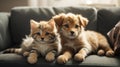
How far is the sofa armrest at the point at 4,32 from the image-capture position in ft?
7.02

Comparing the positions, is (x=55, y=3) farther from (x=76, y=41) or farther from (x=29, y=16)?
(x=76, y=41)

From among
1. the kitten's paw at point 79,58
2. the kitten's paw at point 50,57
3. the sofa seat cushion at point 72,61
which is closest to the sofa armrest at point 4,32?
the sofa seat cushion at point 72,61

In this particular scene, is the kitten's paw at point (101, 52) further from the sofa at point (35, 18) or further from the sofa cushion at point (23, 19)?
the sofa cushion at point (23, 19)

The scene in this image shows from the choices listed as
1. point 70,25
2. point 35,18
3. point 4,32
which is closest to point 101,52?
point 70,25

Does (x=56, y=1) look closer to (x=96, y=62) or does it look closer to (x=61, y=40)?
(x=61, y=40)

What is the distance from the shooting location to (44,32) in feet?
5.63

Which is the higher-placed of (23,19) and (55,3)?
(55,3)

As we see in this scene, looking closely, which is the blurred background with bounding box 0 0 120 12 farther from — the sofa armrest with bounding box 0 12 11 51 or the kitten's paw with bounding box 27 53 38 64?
the kitten's paw with bounding box 27 53 38 64

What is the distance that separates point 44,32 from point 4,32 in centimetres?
63

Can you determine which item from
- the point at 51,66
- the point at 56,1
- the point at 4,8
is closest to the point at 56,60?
the point at 51,66

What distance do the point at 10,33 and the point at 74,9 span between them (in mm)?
677

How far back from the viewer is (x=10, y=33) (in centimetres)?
233

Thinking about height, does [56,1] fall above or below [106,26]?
above

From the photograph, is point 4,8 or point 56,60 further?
point 4,8
